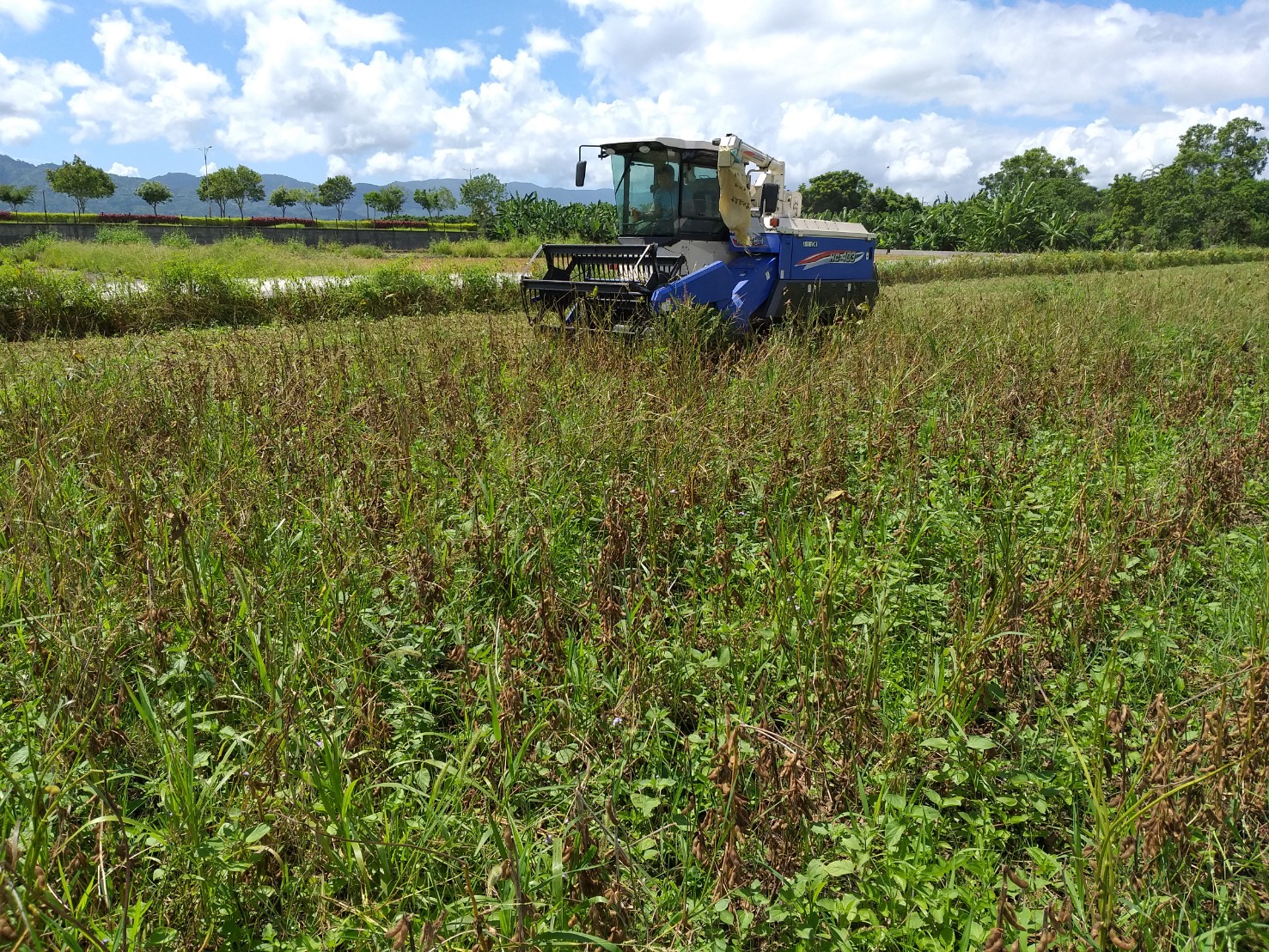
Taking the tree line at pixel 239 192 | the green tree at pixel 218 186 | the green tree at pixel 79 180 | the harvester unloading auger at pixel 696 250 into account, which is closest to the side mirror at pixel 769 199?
the harvester unloading auger at pixel 696 250

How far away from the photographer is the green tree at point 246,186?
102 m

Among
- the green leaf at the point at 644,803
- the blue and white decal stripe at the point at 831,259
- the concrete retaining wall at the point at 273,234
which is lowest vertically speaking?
the green leaf at the point at 644,803

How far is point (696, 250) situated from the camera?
9023 millimetres

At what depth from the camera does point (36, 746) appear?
78.4 inches

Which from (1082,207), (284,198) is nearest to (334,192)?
(284,198)

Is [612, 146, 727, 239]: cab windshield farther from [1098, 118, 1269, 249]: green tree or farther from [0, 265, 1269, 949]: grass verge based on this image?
[1098, 118, 1269, 249]: green tree

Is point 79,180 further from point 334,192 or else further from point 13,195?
point 334,192

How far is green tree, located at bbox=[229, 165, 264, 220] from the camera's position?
102 metres

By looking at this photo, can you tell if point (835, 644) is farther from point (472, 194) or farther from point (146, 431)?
point (472, 194)

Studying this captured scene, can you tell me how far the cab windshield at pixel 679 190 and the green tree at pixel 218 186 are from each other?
10155 centimetres

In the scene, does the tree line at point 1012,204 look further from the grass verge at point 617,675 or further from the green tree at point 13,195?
the grass verge at point 617,675

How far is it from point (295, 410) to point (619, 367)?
2417 millimetres

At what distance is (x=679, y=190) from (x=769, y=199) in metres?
1.09

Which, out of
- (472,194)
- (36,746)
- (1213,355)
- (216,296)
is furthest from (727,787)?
(472,194)
